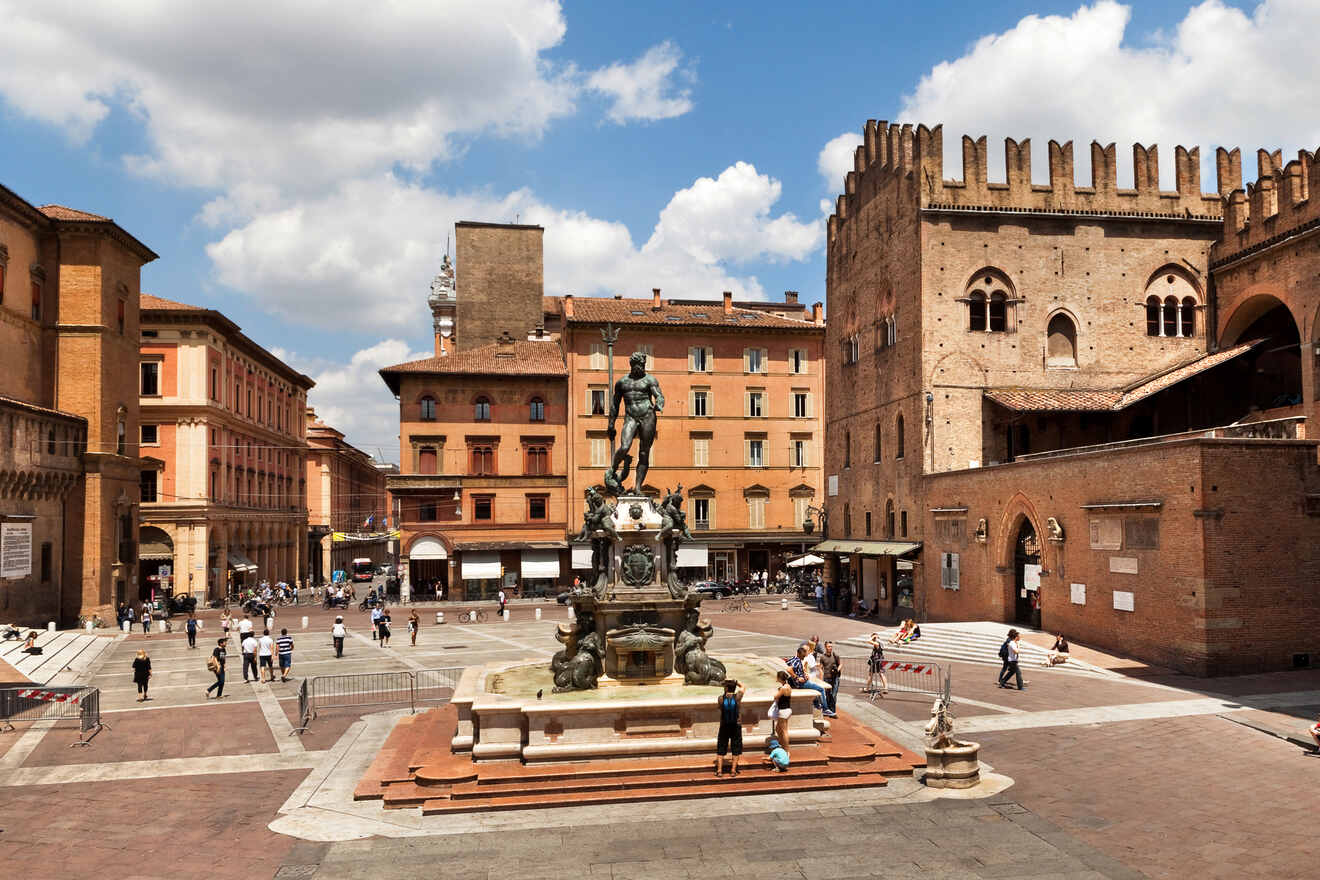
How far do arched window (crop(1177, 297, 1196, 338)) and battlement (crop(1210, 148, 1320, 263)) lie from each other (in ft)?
5.69

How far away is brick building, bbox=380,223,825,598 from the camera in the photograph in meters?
53.2

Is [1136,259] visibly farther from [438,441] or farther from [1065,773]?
[438,441]

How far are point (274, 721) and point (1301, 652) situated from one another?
2401 cm

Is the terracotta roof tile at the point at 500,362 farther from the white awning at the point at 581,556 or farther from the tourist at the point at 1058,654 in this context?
the tourist at the point at 1058,654

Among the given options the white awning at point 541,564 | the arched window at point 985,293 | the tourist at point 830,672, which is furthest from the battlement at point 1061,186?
the white awning at point 541,564

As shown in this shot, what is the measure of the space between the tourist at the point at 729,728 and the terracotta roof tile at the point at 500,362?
139 ft

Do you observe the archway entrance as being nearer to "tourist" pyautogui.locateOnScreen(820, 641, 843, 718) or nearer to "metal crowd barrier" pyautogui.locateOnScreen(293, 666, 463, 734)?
"tourist" pyautogui.locateOnScreen(820, 641, 843, 718)

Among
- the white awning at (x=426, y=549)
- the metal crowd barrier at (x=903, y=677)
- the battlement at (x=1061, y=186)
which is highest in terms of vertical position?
the battlement at (x=1061, y=186)

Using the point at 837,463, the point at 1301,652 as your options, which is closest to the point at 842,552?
the point at 837,463

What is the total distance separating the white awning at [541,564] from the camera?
52969 mm

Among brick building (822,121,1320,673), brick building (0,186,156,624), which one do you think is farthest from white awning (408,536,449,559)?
brick building (822,121,1320,673)

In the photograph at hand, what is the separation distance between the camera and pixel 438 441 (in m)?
53.9

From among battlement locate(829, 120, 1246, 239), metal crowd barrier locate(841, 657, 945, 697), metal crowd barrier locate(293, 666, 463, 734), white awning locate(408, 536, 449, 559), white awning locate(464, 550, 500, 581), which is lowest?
metal crowd barrier locate(293, 666, 463, 734)

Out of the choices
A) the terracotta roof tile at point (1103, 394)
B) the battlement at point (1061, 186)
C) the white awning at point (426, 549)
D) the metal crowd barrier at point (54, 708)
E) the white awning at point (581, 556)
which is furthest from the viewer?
the white awning at point (426, 549)
